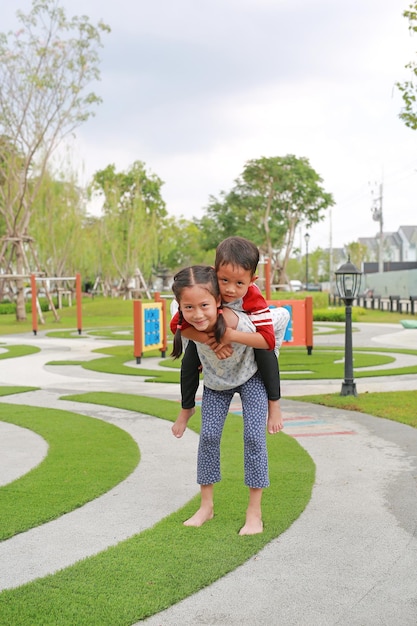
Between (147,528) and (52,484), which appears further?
(52,484)

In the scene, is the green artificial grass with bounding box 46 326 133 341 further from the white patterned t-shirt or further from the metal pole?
the white patterned t-shirt

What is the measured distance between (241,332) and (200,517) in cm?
125

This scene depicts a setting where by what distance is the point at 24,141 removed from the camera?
32375 millimetres

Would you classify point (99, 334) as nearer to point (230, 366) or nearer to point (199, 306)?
point (230, 366)

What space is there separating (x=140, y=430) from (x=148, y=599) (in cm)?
460

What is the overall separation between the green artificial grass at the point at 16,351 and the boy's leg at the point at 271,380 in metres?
13.3

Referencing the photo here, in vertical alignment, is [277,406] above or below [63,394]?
above

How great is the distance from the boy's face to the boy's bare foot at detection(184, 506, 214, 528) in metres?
1.37

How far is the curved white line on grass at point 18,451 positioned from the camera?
6262 millimetres

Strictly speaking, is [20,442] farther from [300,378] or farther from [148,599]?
[300,378]

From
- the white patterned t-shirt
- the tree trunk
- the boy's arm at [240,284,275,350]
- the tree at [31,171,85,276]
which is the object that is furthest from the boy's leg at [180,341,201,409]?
the tree at [31,171,85,276]

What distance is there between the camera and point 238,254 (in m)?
4.02

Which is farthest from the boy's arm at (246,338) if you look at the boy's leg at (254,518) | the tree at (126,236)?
the tree at (126,236)

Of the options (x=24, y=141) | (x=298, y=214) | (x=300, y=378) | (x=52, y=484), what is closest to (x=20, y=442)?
(x=52, y=484)
